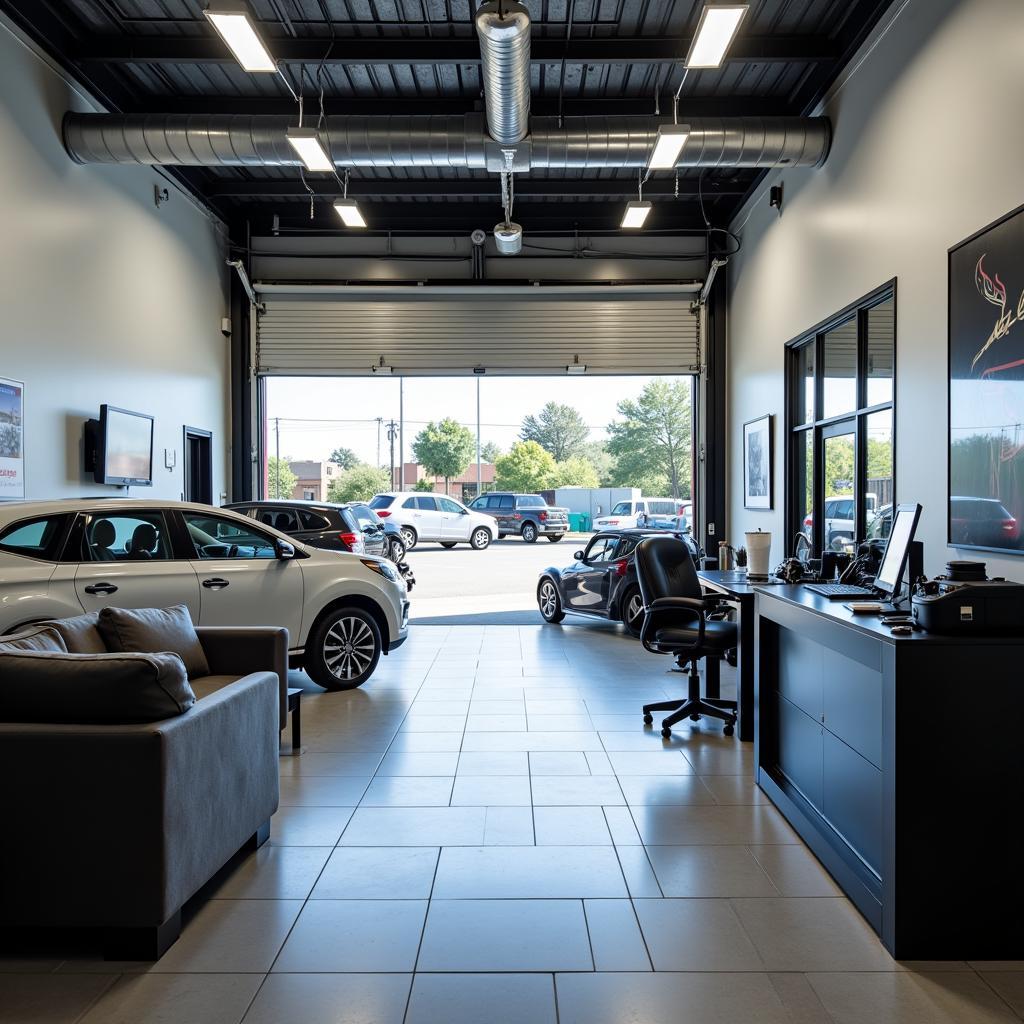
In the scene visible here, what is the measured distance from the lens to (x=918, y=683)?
248 centimetres

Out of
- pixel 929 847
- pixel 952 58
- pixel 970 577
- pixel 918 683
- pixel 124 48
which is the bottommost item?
pixel 929 847

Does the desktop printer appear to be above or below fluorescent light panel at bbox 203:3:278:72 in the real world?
below

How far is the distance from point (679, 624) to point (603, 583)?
11.0 ft

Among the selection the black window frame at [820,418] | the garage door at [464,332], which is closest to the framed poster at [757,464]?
the black window frame at [820,418]

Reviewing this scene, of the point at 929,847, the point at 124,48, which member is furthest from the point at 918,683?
the point at 124,48

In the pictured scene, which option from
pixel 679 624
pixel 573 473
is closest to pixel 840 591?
pixel 679 624

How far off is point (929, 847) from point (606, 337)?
864cm

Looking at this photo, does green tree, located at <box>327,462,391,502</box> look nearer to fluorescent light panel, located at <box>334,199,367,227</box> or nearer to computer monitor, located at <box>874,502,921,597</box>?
fluorescent light panel, located at <box>334,199,367,227</box>

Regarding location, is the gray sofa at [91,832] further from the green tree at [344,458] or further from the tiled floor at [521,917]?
the green tree at [344,458]

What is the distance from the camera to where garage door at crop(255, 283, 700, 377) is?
1045 centimetres

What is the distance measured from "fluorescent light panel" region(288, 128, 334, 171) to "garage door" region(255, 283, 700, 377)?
362 centimetres

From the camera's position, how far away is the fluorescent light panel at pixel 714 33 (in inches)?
187

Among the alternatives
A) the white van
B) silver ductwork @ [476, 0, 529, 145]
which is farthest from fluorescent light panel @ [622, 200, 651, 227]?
the white van

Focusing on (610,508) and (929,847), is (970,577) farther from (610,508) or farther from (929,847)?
(610,508)
